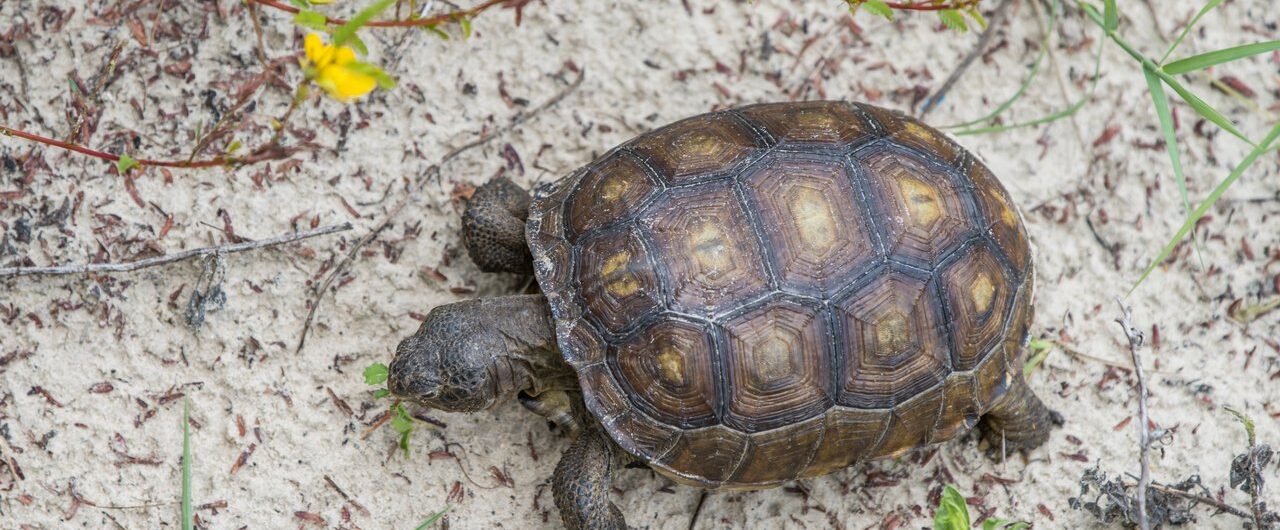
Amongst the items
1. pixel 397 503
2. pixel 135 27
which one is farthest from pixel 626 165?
pixel 135 27

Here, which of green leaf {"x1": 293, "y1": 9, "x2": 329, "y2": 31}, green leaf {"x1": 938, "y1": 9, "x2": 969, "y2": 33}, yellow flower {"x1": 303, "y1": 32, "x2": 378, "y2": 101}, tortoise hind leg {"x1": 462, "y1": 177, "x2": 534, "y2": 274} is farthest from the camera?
tortoise hind leg {"x1": 462, "y1": 177, "x2": 534, "y2": 274}

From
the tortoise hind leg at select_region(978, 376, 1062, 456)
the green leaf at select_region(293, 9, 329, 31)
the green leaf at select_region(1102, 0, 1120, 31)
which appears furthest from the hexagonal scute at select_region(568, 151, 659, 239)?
the green leaf at select_region(1102, 0, 1120, 31)

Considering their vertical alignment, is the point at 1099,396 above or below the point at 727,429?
below

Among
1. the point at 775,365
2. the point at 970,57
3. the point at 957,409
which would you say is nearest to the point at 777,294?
the point at 775,365

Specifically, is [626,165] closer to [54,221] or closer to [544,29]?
[544,29]

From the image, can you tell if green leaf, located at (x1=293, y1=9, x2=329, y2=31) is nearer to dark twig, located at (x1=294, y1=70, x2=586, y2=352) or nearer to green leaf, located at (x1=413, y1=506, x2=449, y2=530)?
dark twig, located at (x1=294, y1=70, x2=586, y2=352)
